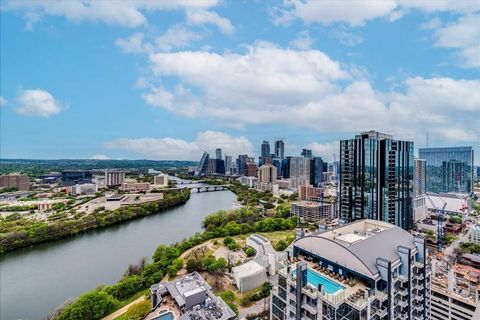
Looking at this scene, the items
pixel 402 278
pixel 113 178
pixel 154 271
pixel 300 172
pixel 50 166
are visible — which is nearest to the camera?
pixel 402 278

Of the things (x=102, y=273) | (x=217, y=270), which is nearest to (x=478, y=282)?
(x=217, y=270)

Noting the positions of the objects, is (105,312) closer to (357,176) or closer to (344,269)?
(344,269)

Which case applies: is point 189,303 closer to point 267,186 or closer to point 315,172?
point 267,186

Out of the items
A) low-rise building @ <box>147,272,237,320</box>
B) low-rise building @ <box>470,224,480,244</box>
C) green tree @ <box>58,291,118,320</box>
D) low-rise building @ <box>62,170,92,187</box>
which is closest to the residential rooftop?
low-rise building @ <box>147,272,237,320</box>

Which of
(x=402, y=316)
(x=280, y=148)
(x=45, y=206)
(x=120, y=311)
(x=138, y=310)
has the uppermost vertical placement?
(x=280, y=148)

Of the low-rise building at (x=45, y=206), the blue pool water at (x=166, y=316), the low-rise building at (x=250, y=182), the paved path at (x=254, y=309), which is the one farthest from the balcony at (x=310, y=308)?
the low-rise building at (x=250, y=182)

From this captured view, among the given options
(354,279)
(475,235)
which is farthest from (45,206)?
(475,235)
